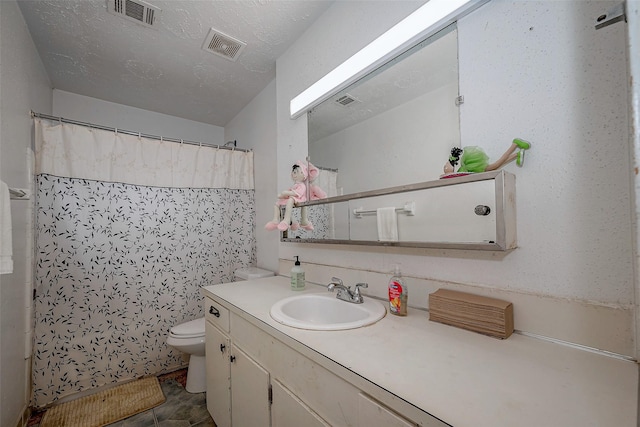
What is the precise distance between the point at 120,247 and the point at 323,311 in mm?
1681

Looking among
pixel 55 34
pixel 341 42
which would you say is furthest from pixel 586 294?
pixel 55 34

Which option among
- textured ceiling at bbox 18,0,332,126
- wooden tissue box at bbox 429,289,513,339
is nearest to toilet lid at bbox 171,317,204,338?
wooden tissue box at bbox 429,289,513,339

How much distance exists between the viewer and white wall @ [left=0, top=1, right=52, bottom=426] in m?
1.23

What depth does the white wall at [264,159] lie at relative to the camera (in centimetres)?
218

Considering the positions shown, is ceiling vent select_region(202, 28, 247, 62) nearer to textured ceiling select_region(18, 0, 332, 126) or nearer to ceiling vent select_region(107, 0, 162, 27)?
textured ceiling select_region(18, 0, 332, 126)

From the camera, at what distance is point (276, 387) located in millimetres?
874

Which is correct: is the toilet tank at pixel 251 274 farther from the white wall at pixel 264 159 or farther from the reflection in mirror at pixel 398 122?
the reflection in mirror at pixel 398 122

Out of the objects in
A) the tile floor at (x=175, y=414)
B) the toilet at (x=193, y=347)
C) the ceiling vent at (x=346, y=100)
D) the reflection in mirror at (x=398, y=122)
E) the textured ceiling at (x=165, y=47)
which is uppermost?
the textured ceiling at (x=165, y=47)

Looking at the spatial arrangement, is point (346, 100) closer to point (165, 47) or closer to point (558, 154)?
point (558, 154)

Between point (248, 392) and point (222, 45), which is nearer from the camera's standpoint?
point (248, 392)

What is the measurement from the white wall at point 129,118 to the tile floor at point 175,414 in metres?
2.29

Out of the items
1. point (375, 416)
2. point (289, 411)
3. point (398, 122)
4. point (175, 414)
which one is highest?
point (398, 122)

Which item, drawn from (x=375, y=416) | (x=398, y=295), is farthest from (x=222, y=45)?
(x=375, y=416)

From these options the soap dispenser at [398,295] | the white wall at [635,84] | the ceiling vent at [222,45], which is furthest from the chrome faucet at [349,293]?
the ceiling vent at [222,45]
